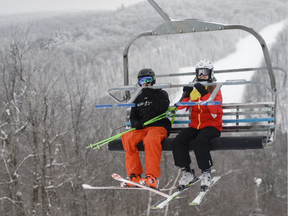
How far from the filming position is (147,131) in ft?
19.4

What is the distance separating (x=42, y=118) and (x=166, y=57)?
43.6 meters

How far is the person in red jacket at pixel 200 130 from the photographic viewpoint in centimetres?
544

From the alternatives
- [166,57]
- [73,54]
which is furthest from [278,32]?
[73,54]

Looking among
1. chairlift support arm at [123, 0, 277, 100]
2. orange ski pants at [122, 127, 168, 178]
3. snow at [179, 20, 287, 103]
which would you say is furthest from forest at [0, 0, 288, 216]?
snow at [179, 20, 287, 103]

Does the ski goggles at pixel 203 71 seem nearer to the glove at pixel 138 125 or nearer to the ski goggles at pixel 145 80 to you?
the ski goggles at pixel 145 80

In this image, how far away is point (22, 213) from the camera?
24.7m

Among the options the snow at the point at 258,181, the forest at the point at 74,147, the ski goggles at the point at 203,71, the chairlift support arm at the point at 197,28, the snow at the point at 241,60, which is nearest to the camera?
the chairlift support arm at the point at 197,28

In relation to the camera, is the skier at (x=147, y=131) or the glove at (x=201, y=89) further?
the skier at (x=147, y=131)

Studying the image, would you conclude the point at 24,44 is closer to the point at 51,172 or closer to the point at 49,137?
the point at 49,137

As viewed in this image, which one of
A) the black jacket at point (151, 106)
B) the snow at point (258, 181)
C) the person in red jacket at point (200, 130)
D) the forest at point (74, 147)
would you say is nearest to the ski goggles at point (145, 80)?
the black jacket at point (151, 106)

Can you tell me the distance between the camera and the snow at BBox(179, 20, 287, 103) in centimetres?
6512

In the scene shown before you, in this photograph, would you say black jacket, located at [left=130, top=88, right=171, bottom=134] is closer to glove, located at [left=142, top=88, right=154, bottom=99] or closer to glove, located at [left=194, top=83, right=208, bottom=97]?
glove, located at [left=142, top=88, right=154, bottom=99]

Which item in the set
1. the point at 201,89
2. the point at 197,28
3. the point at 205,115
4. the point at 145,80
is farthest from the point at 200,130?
the point at 197,28

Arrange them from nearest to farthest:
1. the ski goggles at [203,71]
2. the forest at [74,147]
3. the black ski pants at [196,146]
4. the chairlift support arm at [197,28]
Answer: the black ski pants at [196,146] < the chairlift support arm at [197,28] < the ski goggles at [203,71] < the forest at [74,147]
